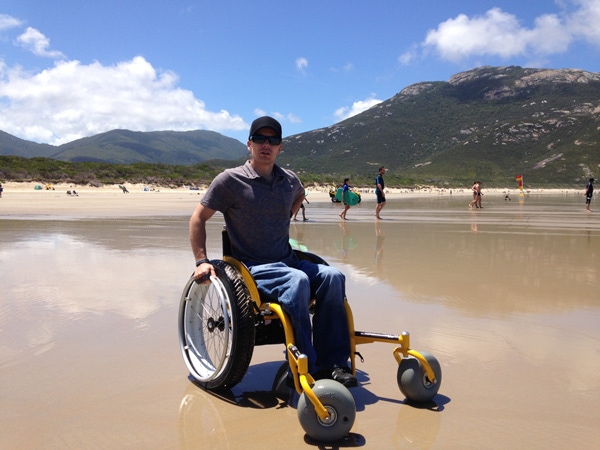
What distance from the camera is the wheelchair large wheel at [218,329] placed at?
320cm

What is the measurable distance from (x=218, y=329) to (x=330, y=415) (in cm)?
121

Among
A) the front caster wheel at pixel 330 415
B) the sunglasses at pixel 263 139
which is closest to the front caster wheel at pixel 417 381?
the front caster wheel at pixel 330 415

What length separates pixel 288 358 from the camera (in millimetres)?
3113

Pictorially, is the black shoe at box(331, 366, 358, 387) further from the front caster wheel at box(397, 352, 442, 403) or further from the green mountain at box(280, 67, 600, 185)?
the green mountain at box(280, 67, 600, 185)

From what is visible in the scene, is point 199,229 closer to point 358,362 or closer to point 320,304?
point 320,304

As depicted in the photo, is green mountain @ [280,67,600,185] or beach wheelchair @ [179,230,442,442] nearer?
beach wheelchair @ [179,230,442,442]

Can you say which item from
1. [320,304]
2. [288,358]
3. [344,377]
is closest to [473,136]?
[320,304]

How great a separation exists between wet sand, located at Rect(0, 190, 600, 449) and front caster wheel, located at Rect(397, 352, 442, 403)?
8 centimetres

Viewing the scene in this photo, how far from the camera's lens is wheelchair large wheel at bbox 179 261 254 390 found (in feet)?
10.5

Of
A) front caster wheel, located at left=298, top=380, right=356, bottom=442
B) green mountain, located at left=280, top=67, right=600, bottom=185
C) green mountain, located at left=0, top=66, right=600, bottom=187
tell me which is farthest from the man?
green mountain, located at left=280, top=67, right=600, bottom=185

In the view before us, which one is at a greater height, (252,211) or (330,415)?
(252,211)

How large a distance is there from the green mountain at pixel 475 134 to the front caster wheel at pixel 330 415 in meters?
79.9

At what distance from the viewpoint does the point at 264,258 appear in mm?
3697

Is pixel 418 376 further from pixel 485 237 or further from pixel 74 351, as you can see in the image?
pixel 485 237
